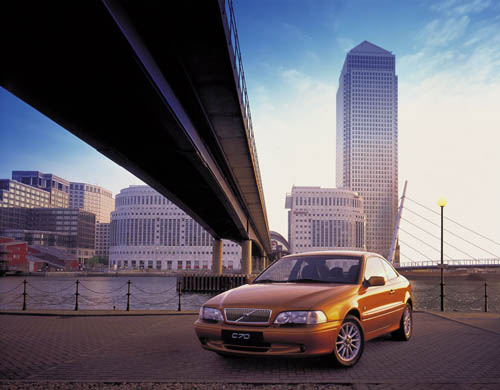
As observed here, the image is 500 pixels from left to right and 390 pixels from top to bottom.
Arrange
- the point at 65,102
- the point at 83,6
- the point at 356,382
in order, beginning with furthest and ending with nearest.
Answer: the point at 65,102, the point at 83,6, the point at 356,382

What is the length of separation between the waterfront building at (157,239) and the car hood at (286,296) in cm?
17098

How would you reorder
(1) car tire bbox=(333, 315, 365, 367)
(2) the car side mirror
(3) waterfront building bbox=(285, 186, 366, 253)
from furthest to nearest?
(3) waterfront building bbox=(285, 186, 366, 253)
(2) the car side mirror
(1) car tire bbox=(333, 315, 365, 367)

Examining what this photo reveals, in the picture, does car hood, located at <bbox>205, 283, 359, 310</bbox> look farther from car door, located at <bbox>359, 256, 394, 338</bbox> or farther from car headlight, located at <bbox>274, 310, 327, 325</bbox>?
car door, located at <bbox>359, 256, 394, 338</bbox>

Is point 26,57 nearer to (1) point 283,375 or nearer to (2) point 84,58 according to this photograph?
(2) point 84,58

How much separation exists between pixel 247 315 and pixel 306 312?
0.74 m

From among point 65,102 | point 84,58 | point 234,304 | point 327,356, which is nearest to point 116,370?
point 234,304

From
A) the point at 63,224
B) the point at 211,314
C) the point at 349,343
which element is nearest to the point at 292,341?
the point at 349,343

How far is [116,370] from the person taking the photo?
6.01m

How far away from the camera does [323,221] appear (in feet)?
627

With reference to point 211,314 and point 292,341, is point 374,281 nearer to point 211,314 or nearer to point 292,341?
point 292,341

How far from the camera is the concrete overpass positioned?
8.21 m

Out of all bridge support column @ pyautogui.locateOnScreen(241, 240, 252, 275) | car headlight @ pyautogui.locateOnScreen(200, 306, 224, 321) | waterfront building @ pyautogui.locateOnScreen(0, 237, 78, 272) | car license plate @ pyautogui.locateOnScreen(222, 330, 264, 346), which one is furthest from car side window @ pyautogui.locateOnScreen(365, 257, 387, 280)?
waterfront building @ pyautogui.locateOnScreen(0, 237, 78, 272)

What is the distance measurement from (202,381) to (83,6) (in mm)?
6047

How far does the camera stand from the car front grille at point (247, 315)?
5.71m
